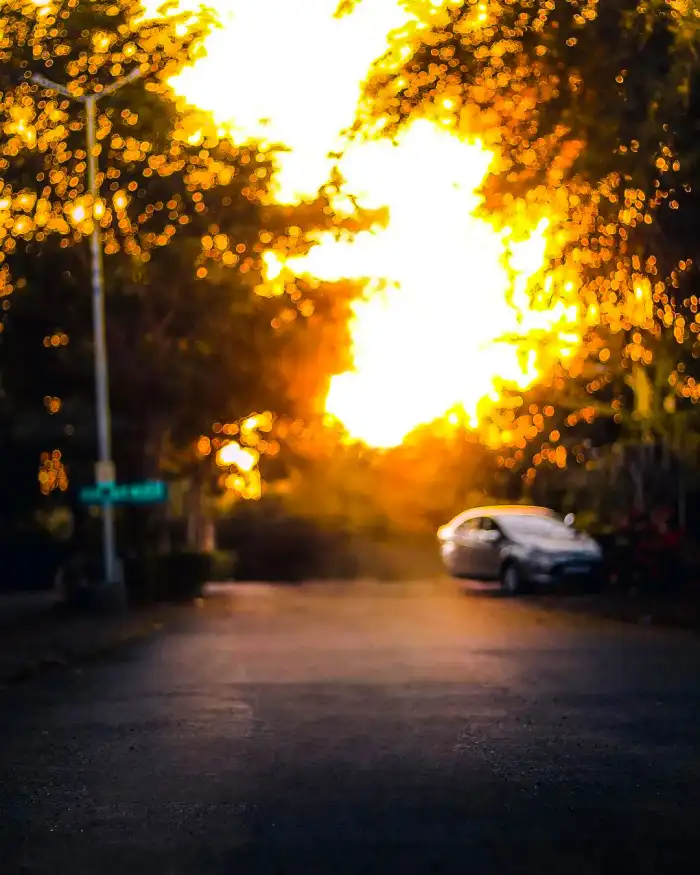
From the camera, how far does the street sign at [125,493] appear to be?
85.5 feet

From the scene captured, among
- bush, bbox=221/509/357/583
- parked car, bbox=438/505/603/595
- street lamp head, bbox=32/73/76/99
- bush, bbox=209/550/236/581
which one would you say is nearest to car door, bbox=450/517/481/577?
parked car, bbox=438/505/603/595

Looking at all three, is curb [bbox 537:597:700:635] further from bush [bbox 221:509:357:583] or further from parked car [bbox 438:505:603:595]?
bush [bbox 221:509:357:583]

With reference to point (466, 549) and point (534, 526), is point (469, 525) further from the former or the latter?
point (534, 526)

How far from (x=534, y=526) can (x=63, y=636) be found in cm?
1285

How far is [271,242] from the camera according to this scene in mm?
34625

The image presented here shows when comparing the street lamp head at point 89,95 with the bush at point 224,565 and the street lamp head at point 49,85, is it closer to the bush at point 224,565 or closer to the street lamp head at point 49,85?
the street lamp head at point 49,85

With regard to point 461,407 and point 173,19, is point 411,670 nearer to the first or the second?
point 173,19

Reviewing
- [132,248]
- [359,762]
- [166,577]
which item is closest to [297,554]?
[166,577]

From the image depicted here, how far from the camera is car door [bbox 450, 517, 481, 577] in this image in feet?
107

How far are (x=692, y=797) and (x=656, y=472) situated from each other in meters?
25.5

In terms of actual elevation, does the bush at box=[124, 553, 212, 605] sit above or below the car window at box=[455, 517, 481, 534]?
below

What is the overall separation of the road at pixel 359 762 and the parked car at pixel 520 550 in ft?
35.0

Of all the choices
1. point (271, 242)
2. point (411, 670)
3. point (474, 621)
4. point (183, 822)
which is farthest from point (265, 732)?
point (271, 242)

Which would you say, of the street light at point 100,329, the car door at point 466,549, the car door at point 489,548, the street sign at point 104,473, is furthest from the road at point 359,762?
the car door at point 466,549
